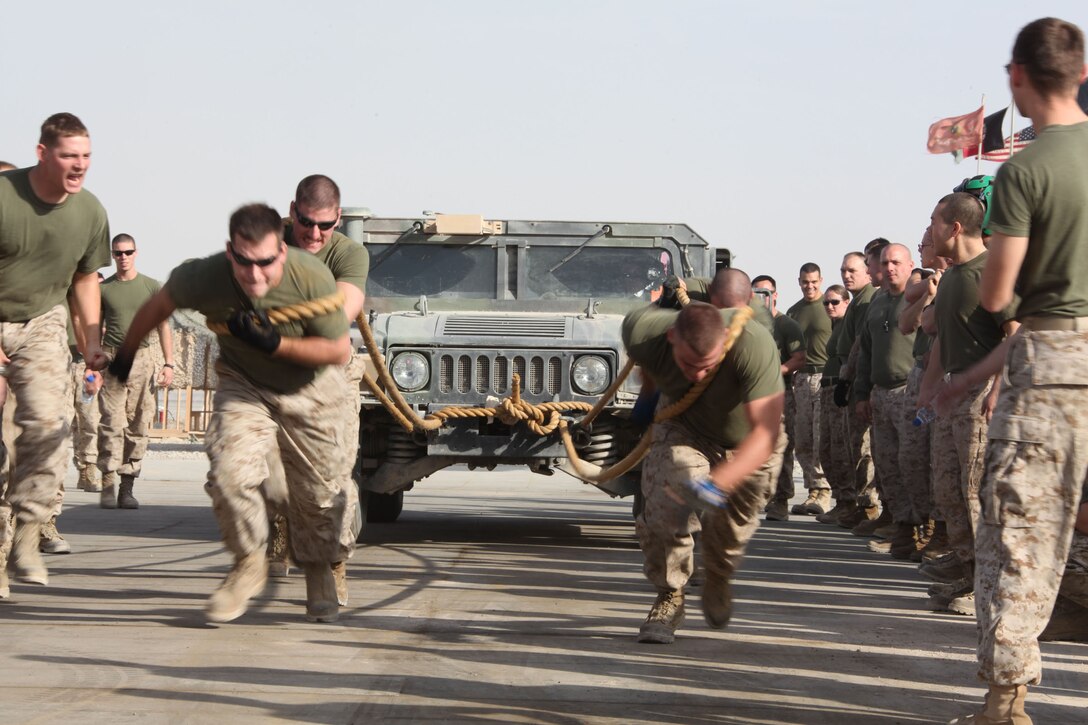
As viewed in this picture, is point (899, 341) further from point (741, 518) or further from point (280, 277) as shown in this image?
point (280, 277)

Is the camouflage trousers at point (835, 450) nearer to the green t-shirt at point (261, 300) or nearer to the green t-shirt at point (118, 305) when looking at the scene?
the green t-shirt at point (118, 305)

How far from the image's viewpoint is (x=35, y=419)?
6.55 metres

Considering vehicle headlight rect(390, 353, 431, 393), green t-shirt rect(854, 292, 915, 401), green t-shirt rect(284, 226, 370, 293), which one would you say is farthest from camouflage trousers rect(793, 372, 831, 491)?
green t-shirt rect(284, 226, 370, 293)

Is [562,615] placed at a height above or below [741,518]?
below

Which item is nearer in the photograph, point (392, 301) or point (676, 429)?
point (676, 429)

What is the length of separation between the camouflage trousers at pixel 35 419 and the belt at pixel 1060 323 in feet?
13.5

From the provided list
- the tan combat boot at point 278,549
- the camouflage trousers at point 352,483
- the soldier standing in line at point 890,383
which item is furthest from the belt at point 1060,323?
the soldier standing in line at point 890,383

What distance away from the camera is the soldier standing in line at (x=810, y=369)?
13156mm

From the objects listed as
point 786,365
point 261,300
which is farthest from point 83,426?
point 261,300

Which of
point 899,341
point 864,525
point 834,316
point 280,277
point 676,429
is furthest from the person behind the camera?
point 834,316

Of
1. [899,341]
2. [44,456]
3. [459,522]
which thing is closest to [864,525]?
[899,341]

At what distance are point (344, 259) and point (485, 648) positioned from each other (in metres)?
2.07

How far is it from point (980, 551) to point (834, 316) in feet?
29.8

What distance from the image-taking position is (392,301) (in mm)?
10836
